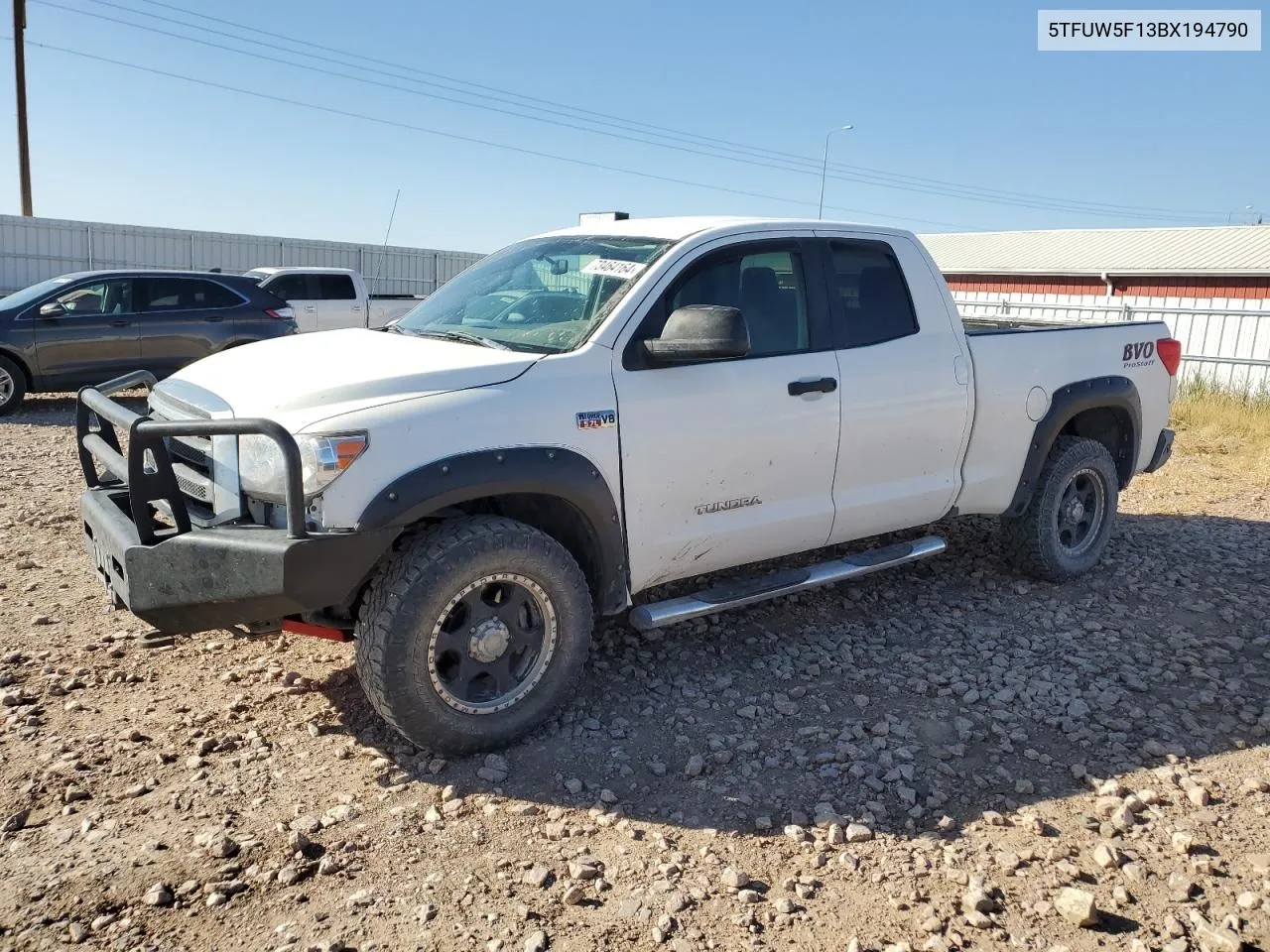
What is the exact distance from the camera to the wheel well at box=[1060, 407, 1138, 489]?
617cm

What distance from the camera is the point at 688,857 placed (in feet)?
10.6

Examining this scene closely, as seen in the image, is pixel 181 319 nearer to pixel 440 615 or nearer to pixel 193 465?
pixel 193 465

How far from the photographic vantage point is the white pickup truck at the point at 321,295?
16.7 meters

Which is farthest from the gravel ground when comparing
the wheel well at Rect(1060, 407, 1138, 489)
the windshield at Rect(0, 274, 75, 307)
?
the windshield at Rect(0, 274, 75, 307)

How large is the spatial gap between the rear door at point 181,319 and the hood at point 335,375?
8595mm

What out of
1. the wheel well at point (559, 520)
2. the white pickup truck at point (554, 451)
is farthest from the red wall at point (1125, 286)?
the wheel well at point (559, 520)

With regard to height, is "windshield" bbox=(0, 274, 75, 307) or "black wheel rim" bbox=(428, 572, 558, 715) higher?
"windshield" bbox=(0, 274, 75, 307)

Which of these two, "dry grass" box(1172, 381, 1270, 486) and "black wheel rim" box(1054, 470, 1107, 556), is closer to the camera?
"black wheel rim" box(1054, 470, 1107, 556)

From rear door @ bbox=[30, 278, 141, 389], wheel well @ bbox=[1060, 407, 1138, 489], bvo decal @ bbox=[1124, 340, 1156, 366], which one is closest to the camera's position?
bvo decal @ bbox=[1124, 340, 1156, 366]

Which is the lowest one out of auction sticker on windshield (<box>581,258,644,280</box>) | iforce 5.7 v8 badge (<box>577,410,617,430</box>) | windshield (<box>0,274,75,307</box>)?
iforce 5.7 v8 badge (<box>577,410,617,430</box>)

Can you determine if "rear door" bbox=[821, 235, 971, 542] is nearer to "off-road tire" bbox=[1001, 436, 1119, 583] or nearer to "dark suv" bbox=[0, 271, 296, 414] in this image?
"off-road tire" bbox=[1001, 436, 1119, 583]

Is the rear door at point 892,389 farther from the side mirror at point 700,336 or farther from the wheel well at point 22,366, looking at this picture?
the wheel well at point 22,366

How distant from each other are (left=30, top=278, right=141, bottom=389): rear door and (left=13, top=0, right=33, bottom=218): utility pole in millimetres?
14060

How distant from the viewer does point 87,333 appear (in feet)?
38.0
